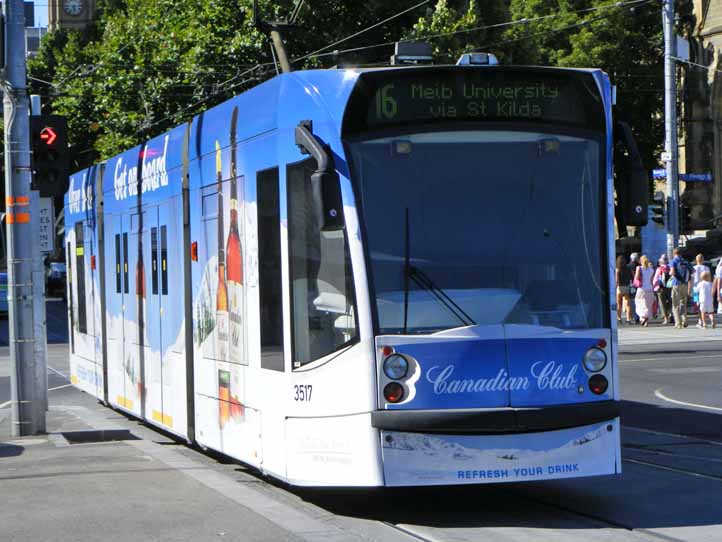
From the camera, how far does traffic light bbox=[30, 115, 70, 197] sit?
45.1 ft

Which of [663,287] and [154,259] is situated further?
[663,287]

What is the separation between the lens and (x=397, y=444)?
26.7 ft

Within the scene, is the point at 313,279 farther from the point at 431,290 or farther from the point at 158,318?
the point at 158,318

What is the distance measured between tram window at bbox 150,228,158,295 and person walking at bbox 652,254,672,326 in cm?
2100

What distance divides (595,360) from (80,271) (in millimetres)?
10951

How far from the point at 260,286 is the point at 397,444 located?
177cm

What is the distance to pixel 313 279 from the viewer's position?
8625 millimetres

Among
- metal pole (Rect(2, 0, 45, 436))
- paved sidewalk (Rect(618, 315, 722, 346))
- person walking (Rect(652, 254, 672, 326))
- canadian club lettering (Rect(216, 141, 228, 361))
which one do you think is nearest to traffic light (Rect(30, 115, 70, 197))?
metal pole (Rect(2, 0, 45, 436))

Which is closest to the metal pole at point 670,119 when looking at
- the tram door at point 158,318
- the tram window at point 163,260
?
the tram door at point 158,318

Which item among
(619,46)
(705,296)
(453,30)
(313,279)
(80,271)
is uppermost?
(619,46)

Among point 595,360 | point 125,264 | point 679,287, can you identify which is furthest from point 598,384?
point 679,287

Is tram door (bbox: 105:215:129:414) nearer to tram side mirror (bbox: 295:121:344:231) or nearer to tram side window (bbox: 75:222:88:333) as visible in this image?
tram side window (bbox: 75:222:88:333)

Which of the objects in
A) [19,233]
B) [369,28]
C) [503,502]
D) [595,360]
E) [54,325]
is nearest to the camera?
[595,360]

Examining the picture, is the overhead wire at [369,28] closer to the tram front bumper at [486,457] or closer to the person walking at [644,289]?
the person walking at [644,289]
